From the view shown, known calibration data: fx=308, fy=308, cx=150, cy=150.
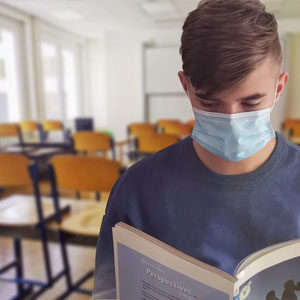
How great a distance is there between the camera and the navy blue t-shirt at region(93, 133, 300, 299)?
1.97 feet

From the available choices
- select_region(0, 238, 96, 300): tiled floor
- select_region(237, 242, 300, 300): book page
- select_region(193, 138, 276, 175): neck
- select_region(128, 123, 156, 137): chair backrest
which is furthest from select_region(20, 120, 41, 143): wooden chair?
select_region(237, 242, 300, 300): book page

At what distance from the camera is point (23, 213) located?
1672 mm

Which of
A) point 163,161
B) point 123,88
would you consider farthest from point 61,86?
point 163,161

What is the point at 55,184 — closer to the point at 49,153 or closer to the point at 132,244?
the point at 132,244

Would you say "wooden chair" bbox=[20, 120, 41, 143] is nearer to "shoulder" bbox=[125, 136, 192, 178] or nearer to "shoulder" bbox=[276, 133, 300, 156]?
"shoulder" bbox=[125, 136, 192, 178]

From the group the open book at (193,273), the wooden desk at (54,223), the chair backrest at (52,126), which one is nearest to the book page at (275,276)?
the open book at (193,273)

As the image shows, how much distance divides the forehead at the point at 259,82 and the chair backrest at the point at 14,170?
56.6 inches

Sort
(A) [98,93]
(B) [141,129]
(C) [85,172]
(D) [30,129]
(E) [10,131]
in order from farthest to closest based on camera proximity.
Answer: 1. (A) [98,93]
2. (D) [30,129]
3. (B) [141,129]
4. (E) [10,131]
5. (C) [85,172]

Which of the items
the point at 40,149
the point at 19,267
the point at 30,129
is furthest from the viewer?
the point at 30,129

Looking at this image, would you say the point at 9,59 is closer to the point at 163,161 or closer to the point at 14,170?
the point at 14,170

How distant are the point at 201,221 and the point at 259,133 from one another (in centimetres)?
22

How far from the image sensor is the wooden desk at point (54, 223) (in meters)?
1.49

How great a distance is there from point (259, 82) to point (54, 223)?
53.9 inches

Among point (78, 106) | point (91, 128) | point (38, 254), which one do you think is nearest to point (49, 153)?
point (38, 254)
